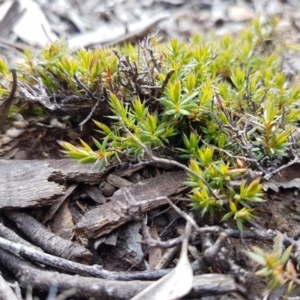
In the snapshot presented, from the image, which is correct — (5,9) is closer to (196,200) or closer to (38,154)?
(38,154)

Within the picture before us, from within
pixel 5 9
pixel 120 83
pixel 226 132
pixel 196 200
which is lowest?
pixel 196 200

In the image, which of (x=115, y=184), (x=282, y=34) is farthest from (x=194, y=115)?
(x=282, y=34)

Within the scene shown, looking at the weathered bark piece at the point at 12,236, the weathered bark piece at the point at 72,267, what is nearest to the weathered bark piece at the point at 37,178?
the weathered bark piece at the point at 12,236

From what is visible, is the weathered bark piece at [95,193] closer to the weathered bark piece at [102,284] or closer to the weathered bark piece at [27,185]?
the weathered bark piece at [27,185]

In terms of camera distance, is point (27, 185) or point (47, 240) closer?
point (47, 240)

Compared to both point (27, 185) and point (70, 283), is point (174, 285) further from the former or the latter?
point (27, 185)

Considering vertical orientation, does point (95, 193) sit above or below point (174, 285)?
above

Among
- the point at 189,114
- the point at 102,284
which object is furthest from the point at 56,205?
the point at 189,114
